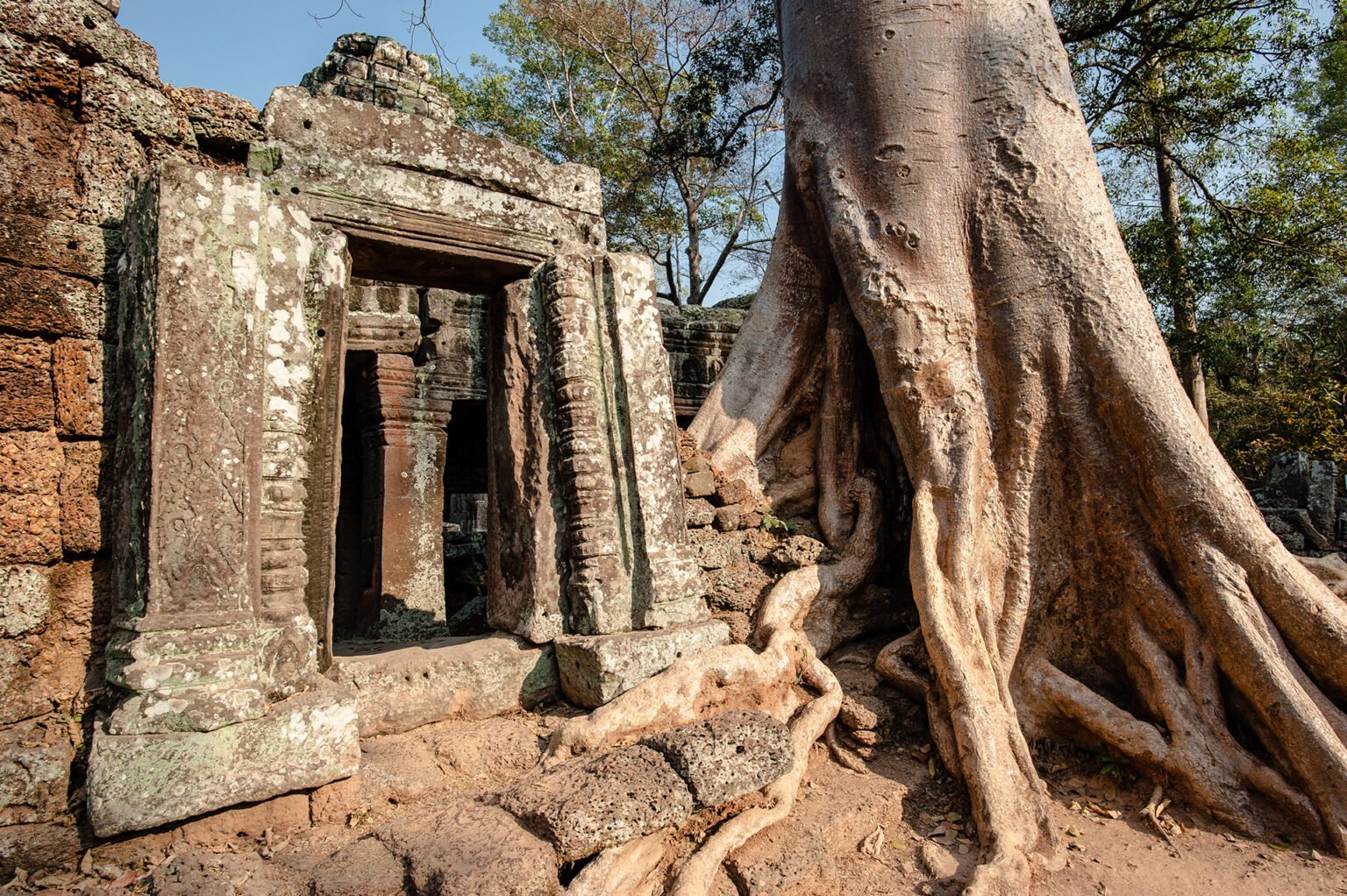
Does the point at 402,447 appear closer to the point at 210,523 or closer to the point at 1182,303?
the point at 210,523

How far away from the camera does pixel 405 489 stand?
6.54 meters

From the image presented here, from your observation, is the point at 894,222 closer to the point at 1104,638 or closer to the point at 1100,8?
the point at 1104,638

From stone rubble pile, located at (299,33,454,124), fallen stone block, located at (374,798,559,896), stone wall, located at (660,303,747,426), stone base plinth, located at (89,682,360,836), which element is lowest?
fallen stone block, located at (374,798,559,896)

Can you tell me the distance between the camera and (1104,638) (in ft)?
11.9

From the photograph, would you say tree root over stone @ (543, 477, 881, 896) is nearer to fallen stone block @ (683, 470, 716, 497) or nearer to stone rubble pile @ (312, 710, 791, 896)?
stone rubble pile @ (312, 710, 791, 896)

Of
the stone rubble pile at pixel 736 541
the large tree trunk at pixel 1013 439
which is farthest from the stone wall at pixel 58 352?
the large tree trunk at pixel 1013 439

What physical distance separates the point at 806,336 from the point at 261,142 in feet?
9.23

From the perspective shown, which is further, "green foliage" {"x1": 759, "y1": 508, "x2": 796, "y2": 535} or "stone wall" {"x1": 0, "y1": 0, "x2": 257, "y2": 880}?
"green foliage" {"x1": 759, "y1": 508, "x2": 796, "y2": 535}

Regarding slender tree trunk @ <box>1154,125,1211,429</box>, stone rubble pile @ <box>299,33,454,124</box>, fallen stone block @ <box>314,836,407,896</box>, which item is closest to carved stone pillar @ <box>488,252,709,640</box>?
fallen stone block @ <box>314,836,407,896</box>

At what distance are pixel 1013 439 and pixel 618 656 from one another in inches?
82.5

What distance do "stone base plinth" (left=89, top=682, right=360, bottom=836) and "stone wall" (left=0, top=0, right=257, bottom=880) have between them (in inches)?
10.7

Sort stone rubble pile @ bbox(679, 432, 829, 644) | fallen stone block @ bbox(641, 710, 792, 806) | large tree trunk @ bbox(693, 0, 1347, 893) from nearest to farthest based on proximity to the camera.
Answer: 1. fallen stone block @ bbox(641, 710, 792, 806)
2. large tree trunk @ bbox(693, 0, 1347, 893)
3. stone rubble pile @ bbox(679, 432, 829, 644)

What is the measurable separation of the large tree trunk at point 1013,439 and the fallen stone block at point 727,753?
2.55 feet

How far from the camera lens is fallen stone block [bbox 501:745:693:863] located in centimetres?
210
